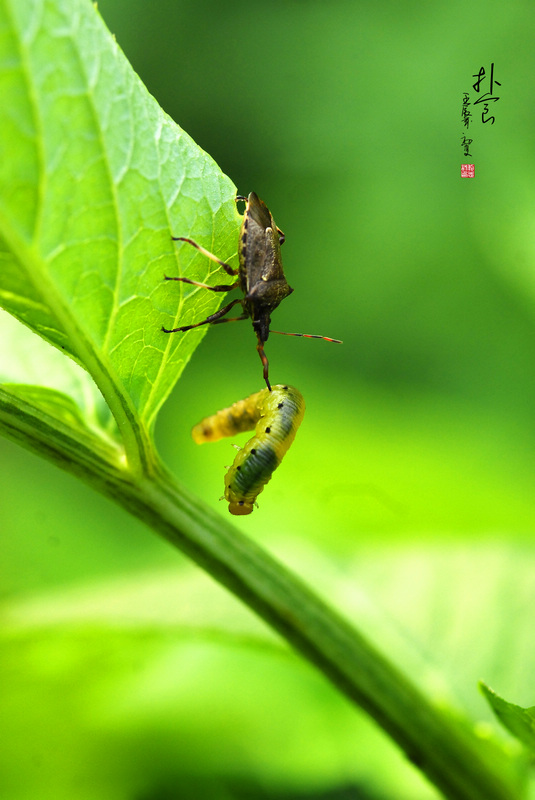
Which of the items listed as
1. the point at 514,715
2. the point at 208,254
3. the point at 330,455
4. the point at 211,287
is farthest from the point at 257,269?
the point at 330,455

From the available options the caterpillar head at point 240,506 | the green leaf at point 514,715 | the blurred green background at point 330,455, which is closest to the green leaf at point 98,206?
the caterpillar head at point 240,506

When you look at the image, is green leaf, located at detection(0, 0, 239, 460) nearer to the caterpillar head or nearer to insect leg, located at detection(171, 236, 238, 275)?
insect leg, located at detection(171, 236, 238, 275)

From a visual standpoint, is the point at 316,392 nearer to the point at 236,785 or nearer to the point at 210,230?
the point at 236,785

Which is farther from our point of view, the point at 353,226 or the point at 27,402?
the point at 353,226

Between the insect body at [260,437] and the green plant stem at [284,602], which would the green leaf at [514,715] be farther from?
the insect body at [260,437]

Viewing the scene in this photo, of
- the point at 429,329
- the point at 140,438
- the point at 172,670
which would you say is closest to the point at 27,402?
the point at 140,438

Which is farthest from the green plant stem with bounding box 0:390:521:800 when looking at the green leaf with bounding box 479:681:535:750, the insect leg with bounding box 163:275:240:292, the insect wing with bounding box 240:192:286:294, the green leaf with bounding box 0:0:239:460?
the insect wing with bounding box 240:192:286:294
